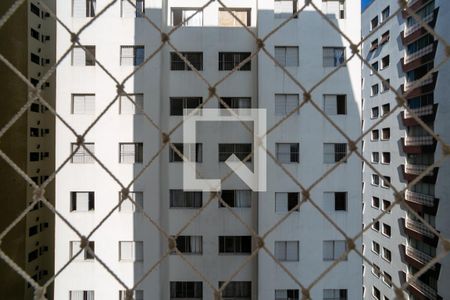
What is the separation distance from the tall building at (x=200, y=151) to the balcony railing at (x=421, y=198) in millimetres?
2526

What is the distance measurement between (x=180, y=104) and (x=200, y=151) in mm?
583

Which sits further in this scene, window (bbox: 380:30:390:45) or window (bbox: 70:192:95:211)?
window (bbox: 380:30:390:45)

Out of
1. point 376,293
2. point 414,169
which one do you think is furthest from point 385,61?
point 376,293

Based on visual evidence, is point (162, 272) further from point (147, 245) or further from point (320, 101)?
point (320, 101)

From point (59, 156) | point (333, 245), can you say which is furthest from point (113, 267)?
point (333, 245)

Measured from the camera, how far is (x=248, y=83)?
3.37 meters

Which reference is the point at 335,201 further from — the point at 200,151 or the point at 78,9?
the point at 78,9

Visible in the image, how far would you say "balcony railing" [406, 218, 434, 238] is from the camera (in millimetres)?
A: 4846

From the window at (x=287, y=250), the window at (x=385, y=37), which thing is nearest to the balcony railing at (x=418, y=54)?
the window at (x=385, y=37)

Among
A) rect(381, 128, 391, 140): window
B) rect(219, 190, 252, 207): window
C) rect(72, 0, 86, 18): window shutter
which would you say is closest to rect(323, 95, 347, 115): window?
rect(219, 190, 252, 207): window

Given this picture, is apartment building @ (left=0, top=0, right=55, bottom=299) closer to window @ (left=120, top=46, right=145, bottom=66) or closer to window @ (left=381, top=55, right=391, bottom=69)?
window @ (left=120, top=46, right=145, bottom=66)

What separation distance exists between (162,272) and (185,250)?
0.34m

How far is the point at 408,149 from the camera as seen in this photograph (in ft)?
17.8

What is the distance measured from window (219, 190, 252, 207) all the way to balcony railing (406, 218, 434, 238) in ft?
11.1
